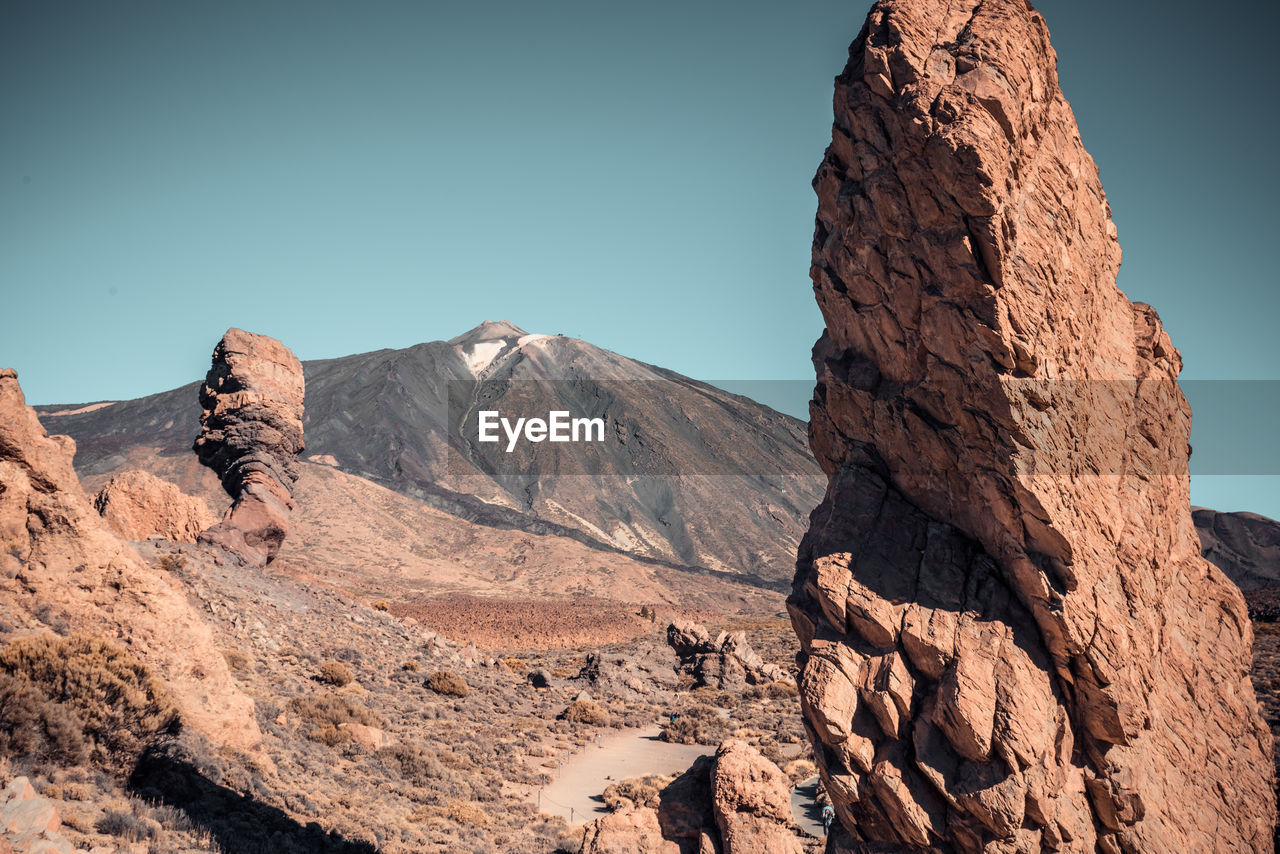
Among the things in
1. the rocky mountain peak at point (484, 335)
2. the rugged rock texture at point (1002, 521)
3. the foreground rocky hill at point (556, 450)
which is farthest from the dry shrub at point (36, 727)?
the rocky mountain peak at point (484, 335)

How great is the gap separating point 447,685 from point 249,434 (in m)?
11.9

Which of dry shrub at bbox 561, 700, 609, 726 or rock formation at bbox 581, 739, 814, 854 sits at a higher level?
rock formation at bbox 581, 739, 814, 854

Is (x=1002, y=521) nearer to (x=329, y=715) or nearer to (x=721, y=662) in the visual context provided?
(x=329, y=715)

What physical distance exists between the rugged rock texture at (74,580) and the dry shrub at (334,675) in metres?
9.31

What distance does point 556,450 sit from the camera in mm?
131500

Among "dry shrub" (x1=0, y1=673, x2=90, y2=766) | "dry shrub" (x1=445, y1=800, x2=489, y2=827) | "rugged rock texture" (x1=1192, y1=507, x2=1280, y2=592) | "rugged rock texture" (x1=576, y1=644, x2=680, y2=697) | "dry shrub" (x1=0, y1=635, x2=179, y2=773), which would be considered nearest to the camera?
"dry shrub" (x1=0, y1=673, x2=90, y2=766)

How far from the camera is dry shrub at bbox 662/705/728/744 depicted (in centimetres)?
2562

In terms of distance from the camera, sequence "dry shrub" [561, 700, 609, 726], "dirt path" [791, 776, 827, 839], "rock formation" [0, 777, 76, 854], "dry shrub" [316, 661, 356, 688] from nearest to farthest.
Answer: "rock formation" [0, 777, 76, 854]
"dirt path" [791, 776, 827, 839]
"dry shrub" [316, 661, 356, 688]
"dry shrub" [561, 700, 609, 726]

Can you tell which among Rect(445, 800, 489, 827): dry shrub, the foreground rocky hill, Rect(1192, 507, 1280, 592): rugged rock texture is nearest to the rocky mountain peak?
the foreground rocky hill

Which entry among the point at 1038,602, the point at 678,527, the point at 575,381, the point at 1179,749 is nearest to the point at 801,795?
the point at 1179,749

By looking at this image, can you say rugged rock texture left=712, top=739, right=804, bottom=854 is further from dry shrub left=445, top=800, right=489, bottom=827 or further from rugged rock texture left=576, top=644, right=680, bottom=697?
rugged rock texture left=576, top=644, right=680, bottom=697

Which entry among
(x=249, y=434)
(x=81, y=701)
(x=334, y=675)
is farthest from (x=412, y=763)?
(x=249, y=434)

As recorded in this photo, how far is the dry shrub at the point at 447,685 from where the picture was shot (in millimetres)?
25422

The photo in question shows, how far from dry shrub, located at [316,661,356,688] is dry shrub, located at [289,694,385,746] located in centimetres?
188
